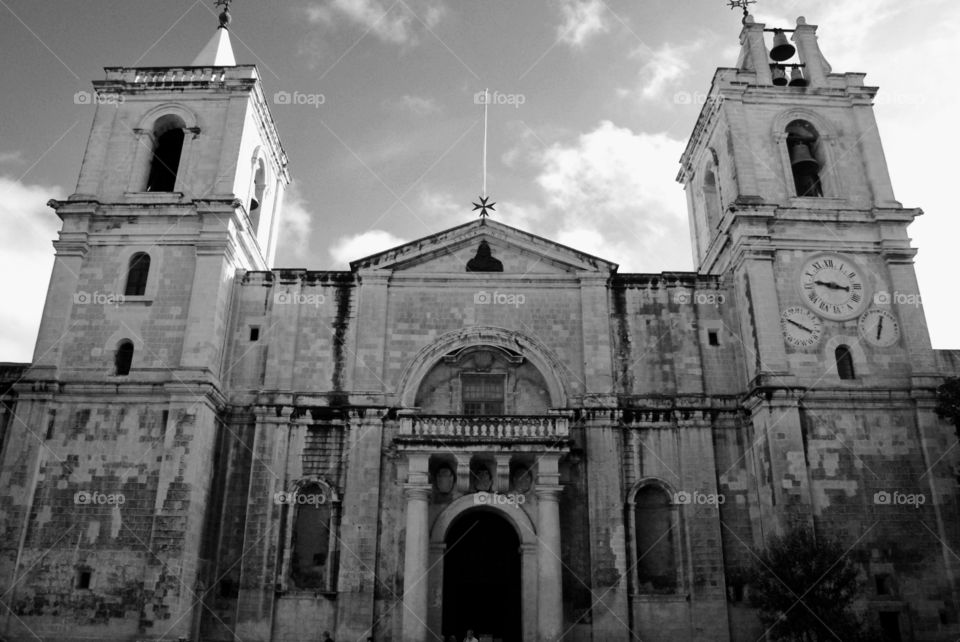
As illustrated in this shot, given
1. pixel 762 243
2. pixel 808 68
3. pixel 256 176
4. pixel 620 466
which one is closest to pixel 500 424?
pixel 620 466

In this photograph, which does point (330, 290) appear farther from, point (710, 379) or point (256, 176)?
point (710, 379)

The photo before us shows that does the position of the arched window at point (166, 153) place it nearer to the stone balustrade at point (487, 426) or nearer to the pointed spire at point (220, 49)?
the pointed spire at point (220, 49)

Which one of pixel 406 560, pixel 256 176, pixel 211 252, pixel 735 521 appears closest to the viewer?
pixel 406 560

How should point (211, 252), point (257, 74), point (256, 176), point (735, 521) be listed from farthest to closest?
point (256, 176), point (257, 74), point (211, 252), point (735, 521)

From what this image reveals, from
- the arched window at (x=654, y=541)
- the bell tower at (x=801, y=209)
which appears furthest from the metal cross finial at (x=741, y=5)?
the arched window at (x=654, y=541)

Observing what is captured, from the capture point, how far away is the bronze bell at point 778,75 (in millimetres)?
29625

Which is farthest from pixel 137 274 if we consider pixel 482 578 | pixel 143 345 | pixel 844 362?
pixel 844 362

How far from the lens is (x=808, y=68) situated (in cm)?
2956

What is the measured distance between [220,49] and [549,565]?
2302cm

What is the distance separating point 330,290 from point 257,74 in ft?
28.5

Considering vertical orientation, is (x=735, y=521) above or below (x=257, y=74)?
below

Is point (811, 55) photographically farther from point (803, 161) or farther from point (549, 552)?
point (549, 552)

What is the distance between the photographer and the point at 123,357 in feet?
80.2

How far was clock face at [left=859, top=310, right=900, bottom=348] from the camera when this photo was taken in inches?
969
